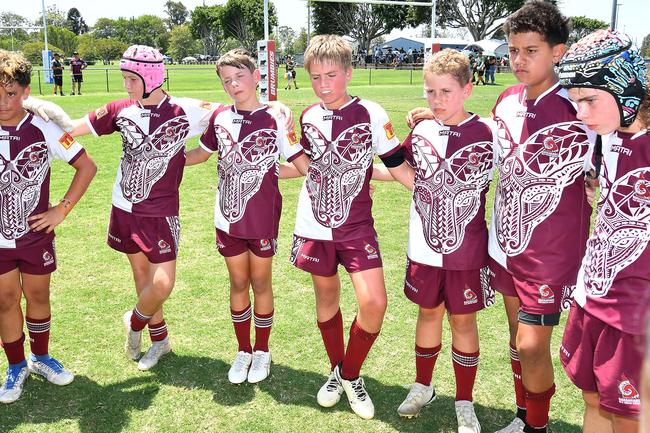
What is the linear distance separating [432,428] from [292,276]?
2.69m

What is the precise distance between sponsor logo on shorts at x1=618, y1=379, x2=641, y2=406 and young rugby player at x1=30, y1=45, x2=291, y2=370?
8.69 feet

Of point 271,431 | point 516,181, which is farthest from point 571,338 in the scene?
point 271,431

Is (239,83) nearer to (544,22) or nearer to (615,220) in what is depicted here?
(544,22)

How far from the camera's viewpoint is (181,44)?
3814 inches

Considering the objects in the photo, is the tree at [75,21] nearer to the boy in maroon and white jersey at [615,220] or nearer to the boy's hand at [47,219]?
the boy's hand at [47,219]

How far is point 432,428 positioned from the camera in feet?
11.6

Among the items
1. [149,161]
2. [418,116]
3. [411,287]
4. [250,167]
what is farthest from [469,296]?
[149,161]

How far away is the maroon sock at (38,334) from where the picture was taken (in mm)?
3977

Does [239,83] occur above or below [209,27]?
below

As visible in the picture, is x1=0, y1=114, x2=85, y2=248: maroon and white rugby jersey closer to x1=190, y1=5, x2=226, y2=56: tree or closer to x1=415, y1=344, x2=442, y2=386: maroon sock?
x1=415, y1=344, x2=442, y2=386: maroon sock

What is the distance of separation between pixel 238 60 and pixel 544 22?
189cm

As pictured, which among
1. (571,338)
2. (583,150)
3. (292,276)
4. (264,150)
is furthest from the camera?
(292,276)

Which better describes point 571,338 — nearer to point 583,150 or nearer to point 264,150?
point 583,150

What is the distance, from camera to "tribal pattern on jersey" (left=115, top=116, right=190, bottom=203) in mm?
3984
